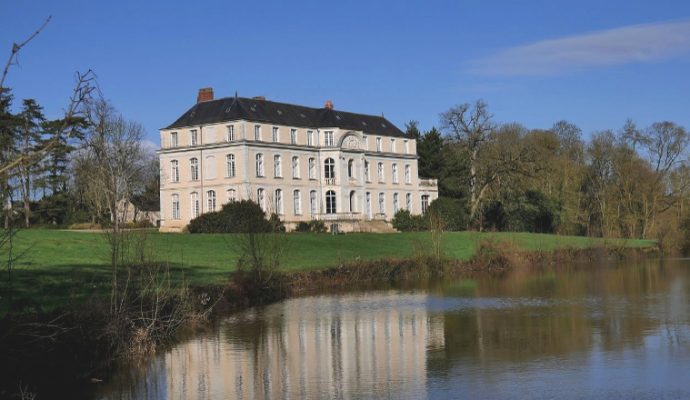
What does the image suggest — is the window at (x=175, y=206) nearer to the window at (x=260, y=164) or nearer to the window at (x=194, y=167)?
the window at (x=194, y=167)

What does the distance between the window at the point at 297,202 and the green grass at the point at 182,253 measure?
11377mm

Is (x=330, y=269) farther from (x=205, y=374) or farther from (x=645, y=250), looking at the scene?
(x=645, y=250)

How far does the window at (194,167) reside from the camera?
57500 millimetres

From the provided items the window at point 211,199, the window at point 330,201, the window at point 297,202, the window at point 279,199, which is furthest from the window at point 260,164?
the window at point 330,201

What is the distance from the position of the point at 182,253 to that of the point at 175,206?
3106cm

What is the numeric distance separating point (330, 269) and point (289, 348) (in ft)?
46.3

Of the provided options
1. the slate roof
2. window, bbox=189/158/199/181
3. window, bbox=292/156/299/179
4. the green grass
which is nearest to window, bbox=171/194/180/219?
window, bbox=189/158/199/181

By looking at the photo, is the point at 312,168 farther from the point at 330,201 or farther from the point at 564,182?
the point at 564,182

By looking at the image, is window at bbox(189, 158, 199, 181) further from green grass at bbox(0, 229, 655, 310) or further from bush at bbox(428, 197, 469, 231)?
bush at bbox(428, 197, 469, 231)

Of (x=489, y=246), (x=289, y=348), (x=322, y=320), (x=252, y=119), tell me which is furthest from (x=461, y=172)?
(x=289, y=348)

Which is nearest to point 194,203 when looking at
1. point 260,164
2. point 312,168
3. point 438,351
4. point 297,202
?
point 260,164

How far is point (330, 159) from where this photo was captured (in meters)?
60.0

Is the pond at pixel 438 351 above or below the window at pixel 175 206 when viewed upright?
below

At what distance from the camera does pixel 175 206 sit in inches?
2307
